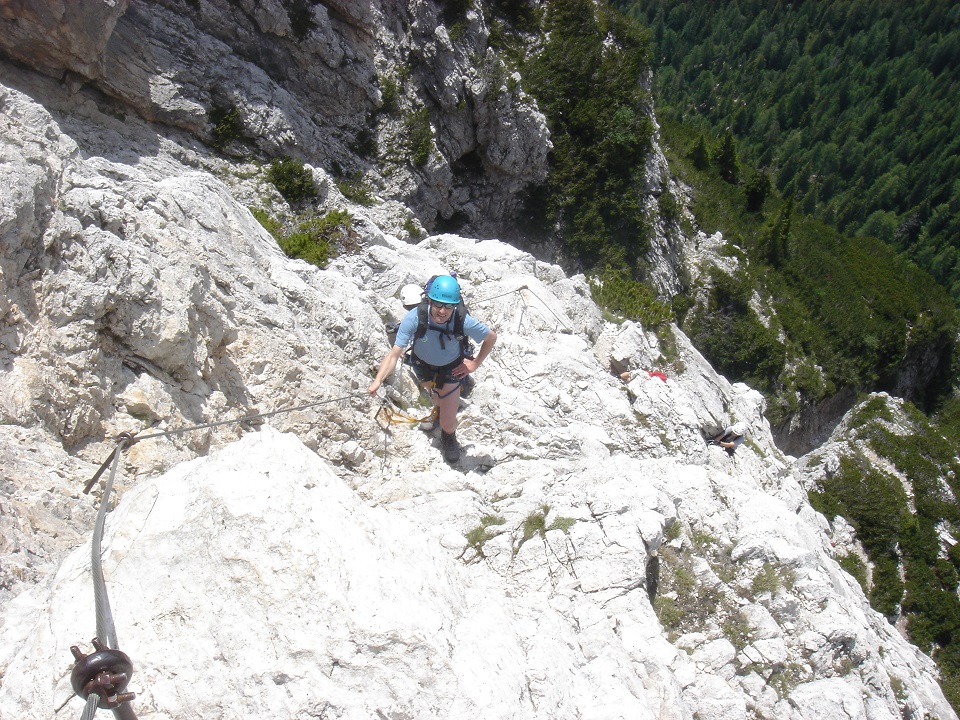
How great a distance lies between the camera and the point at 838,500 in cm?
3456

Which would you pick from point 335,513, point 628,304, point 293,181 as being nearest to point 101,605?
point 335,513

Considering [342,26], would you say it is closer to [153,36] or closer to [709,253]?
[153,36]

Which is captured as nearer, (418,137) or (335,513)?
(335,513)

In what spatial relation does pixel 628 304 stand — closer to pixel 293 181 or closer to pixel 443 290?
pixel 293 181

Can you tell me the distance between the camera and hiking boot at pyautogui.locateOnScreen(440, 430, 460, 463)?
808 centimetres

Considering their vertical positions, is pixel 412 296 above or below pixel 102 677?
below

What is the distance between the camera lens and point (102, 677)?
128 inches

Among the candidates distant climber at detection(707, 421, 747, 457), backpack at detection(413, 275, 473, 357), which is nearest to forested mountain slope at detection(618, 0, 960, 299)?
distant climber at detection(707, 421, 747, 457)

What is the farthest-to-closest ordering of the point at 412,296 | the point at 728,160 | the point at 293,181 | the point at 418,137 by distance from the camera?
the point at 728,160
the point at 418,137
the point at 293,181
the point at 412,296

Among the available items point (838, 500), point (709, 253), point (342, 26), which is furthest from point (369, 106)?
point (838, 500)

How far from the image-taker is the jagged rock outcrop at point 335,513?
4.14 metres

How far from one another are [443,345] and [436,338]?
0.13 metres

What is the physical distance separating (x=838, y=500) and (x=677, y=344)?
86.6 feet

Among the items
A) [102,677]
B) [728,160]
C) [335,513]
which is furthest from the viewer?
[728,160]
